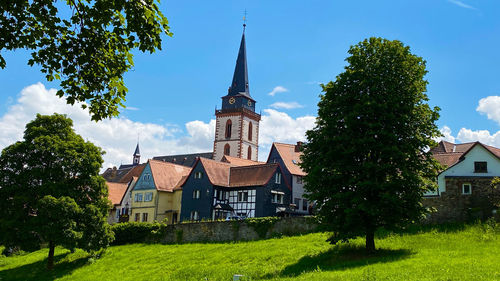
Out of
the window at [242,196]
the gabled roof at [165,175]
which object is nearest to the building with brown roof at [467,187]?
the window at [242,196]

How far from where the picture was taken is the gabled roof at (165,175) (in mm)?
59156

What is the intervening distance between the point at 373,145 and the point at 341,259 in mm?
6366

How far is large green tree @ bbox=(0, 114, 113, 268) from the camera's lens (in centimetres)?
3519

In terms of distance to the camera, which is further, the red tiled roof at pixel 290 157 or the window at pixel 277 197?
the red tiled roof at pixel 290 157

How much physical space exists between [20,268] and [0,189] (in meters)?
9.03

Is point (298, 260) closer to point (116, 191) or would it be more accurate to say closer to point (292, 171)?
point (292, 171)

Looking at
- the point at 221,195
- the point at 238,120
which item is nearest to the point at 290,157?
the point at 221,195

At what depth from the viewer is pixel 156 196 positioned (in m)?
58.2

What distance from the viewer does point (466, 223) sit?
33406 millimetres

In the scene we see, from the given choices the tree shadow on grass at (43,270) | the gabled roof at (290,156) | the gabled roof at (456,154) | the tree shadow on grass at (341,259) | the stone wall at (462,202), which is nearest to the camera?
the tree shadow on grass at (341,259)

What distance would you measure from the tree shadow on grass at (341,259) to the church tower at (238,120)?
71461 mm

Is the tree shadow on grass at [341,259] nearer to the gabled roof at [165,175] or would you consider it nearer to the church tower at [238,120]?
the gabled roof at [165,175]

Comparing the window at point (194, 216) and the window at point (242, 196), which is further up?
the window at point (242, 196)

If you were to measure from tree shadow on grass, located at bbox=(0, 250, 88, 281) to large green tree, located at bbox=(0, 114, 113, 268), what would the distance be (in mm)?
1164
